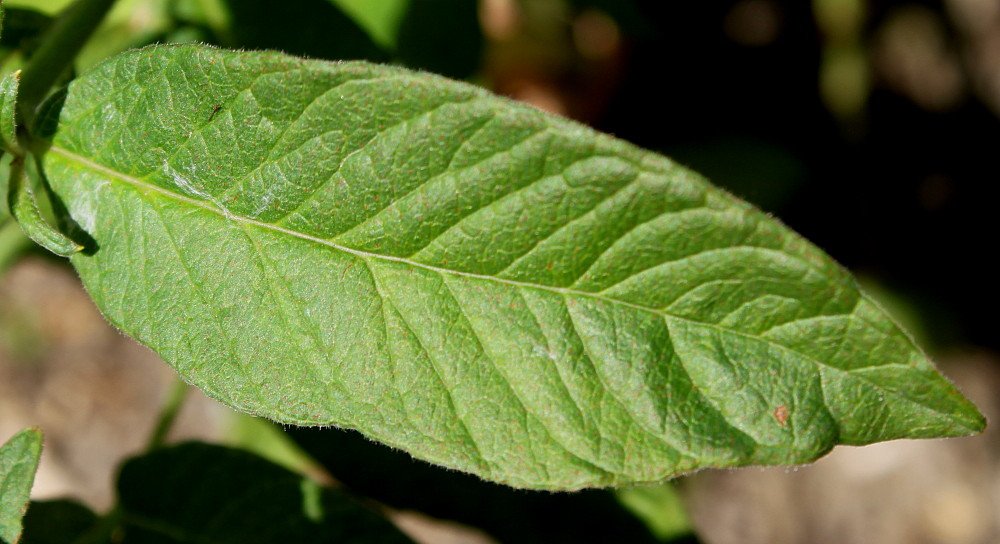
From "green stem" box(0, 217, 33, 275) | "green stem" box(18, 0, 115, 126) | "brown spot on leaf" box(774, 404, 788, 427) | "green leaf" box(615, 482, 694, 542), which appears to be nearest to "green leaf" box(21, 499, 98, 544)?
"green stem" box(0, 217, 33, 275)

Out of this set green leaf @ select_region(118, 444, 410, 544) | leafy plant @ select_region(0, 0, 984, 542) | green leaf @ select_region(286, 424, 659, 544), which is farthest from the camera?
green leaf @ select_region(286, 424, 659, 544)

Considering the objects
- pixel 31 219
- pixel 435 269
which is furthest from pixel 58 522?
pixel 435 269

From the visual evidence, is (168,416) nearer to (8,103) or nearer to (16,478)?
(16,478)

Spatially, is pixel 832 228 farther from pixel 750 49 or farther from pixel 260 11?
pixel 260 11

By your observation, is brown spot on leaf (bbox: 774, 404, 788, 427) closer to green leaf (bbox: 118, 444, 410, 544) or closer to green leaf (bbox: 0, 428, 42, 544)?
green leaf (bbox: 118, 444, 410, 544)

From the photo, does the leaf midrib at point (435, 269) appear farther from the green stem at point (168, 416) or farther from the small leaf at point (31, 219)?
the green stem at point (168, 416)
